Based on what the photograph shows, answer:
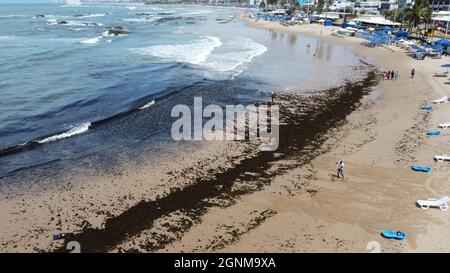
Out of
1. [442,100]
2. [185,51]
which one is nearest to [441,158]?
[442,100]

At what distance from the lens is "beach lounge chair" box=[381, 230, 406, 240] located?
13.6 m

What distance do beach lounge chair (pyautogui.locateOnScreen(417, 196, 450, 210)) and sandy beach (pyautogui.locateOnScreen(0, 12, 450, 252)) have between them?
290 millimetres

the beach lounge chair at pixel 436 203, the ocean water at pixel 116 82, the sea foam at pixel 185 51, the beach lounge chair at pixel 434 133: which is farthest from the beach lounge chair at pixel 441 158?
the sea foam at pixel 185 51

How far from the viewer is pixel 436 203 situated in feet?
50.9

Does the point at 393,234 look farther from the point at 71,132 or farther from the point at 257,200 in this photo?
the point at 71,132

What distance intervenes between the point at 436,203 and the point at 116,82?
2998cm

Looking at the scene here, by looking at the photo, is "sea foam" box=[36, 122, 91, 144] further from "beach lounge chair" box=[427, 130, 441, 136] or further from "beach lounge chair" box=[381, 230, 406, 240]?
"beach lounge chair" box=[427, 130, 441, 136]

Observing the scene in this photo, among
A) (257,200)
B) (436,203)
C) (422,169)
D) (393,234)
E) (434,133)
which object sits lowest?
(257,200)

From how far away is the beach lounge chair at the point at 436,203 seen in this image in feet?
50.7

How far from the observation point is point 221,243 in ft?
45.3

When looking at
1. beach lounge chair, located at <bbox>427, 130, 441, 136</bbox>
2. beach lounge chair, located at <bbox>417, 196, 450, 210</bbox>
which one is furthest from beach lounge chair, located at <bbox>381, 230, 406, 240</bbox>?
beach lounge chair, located at <bbox>427, 130, 441, 136</bbox>

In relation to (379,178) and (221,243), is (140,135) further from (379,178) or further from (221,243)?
(379,178)
